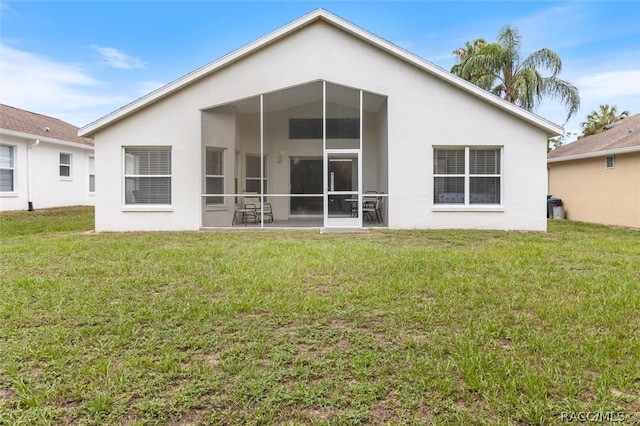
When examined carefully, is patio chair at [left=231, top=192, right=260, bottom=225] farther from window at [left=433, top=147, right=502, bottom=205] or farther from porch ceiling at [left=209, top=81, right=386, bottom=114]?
window at [left=433, top=147, right=502, bottom=205]

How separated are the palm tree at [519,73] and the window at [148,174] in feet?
55.4

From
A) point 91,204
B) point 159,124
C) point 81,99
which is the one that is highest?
point 81,99

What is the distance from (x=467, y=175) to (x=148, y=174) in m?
9.37

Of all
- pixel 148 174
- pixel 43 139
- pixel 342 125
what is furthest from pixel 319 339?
Result: pixel 43 139

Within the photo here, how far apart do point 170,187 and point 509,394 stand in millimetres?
10876

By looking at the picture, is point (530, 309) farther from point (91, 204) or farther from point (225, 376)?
point (91, 204)

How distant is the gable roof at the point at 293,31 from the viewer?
36.4 ft

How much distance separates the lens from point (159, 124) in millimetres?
11562

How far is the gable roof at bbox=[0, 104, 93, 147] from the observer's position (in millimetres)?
16141

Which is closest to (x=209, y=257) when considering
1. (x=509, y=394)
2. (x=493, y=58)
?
(x=509, y=394)

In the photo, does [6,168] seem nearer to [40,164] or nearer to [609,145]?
[40,164]

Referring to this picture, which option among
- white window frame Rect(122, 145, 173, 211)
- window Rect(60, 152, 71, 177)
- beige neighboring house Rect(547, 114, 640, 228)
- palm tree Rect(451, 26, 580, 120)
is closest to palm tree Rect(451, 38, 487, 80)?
palm tree Rect(451, 26, 580, 120)

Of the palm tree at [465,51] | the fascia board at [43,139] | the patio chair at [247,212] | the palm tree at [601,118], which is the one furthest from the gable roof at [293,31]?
the palm tree at [601,118]

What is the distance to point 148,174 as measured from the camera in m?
11.7
